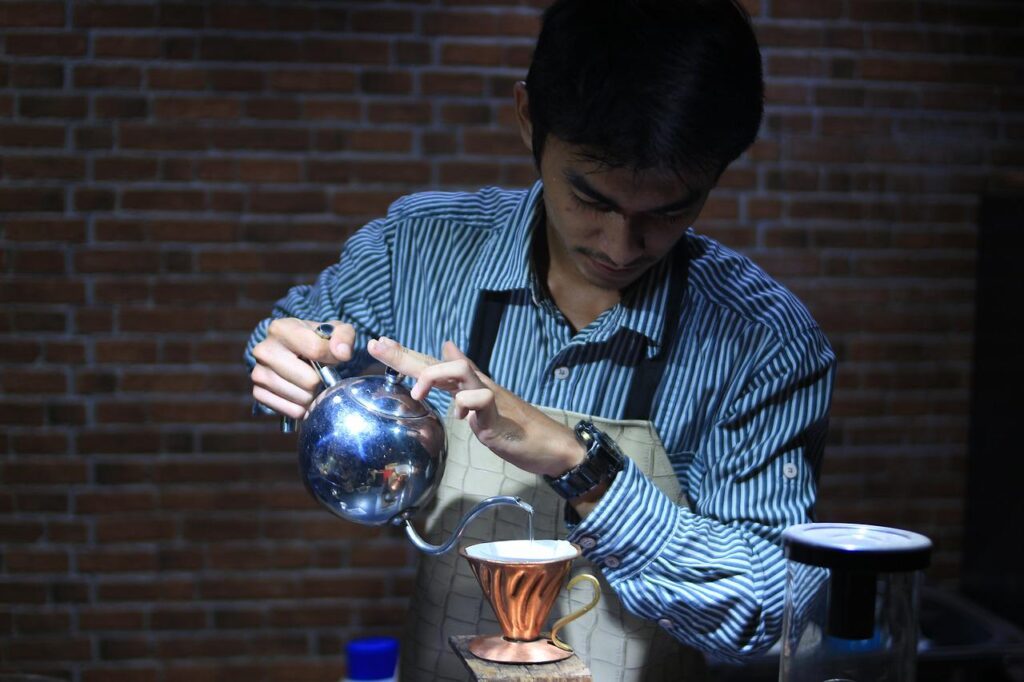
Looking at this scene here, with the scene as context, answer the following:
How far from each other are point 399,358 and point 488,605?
453mm

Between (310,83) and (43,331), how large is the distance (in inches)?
38.4

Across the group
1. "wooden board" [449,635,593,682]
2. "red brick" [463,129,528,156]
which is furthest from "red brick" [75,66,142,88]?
"wooden board" [449,635,593,682]

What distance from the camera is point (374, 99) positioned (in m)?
2.97

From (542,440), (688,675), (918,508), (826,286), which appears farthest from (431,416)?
(918,508)

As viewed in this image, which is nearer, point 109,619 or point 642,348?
point 642,348

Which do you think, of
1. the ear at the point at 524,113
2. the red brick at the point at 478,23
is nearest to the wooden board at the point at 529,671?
the ear at the point at 524,113

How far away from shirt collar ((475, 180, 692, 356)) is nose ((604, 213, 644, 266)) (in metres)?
0.17

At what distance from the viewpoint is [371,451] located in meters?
1.20

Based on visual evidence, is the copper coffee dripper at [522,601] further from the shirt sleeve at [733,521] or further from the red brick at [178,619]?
the red brick at [178,619]

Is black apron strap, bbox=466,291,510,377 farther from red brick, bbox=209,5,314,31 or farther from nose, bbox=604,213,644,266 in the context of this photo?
red brick, bbox=209,5,314,31

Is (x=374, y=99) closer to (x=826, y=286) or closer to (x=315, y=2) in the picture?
(x=315, y=2)

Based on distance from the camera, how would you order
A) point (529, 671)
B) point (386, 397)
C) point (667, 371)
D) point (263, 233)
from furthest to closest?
point (263, 233) → point (667, 371) → point (386, 397) → point (529, 671)

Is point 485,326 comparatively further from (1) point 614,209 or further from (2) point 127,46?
(2) point 127,46

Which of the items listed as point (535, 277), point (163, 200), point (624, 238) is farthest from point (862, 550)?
point (163, 200)
